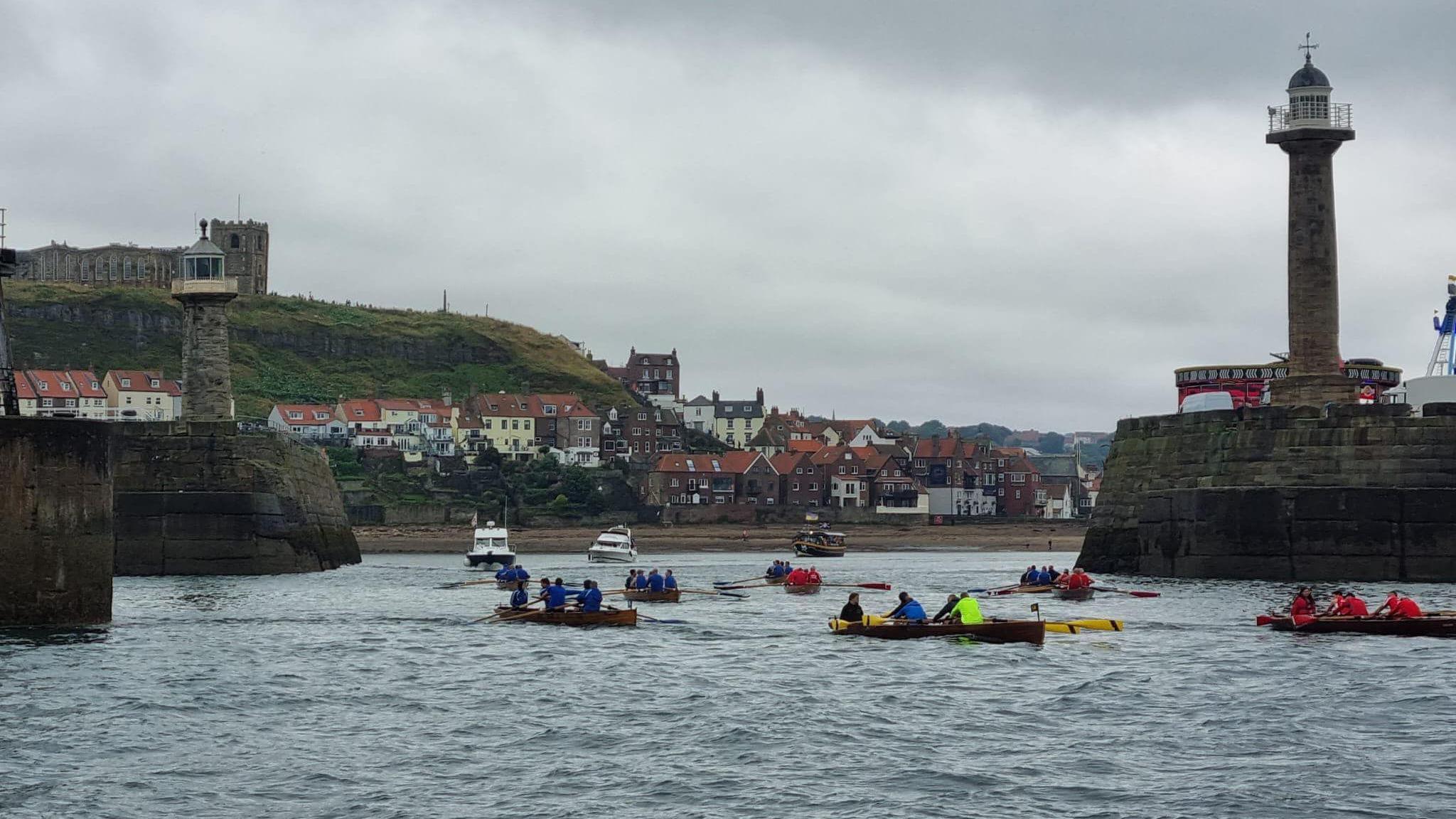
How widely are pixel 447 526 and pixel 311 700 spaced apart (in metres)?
108

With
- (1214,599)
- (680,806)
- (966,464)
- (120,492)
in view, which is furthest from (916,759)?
(966,464)

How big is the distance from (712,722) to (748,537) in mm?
114810

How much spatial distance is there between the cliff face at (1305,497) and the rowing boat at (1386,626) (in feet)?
50.6

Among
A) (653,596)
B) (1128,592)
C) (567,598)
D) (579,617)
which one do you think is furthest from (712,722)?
(653,596)

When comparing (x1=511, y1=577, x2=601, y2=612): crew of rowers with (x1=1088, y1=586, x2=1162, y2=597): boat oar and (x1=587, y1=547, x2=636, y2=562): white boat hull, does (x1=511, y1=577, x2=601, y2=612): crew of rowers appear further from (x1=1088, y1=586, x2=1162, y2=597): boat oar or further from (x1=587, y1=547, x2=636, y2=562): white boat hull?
(x1=587, y1=547, x2=636, y2=562): white boat hull

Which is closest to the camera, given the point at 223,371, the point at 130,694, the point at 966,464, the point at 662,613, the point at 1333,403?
the point at 130,694

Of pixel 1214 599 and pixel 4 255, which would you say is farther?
pixel 1214 599

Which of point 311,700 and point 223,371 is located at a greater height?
point 223,371

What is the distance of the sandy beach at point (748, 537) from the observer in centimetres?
13425

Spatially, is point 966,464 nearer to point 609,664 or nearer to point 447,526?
point 447,526

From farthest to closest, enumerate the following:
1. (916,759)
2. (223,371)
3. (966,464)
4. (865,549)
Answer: (966,464), (865,549), (223,371), (916,759)

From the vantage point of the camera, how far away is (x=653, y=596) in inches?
2451

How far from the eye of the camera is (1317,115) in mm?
67500

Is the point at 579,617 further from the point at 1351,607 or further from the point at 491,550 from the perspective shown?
the point at 491,550
